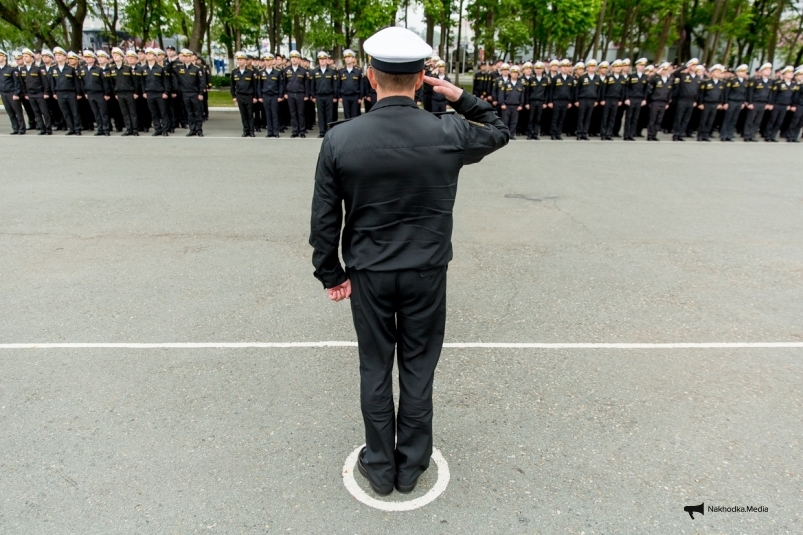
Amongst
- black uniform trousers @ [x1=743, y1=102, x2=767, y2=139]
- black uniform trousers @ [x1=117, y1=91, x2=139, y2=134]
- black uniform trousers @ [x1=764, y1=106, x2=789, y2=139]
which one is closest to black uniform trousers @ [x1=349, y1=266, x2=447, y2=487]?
black uniform trousers @ [x1=117, y1=91, x2=139, y2=134]

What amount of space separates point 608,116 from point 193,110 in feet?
36.2

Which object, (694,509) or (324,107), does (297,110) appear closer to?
(324,107)

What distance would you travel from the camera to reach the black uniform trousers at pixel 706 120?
50.8ft

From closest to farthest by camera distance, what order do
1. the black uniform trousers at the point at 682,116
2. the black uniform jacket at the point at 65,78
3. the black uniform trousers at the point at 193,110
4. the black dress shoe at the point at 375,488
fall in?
the black dress shoe at the point at 375,488 < the black uniform jacket at the point at 65,78 < the black uniform trousers at the point at 193,110 < the black uniform trousers at the point at 682,116

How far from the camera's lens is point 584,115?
1562cm

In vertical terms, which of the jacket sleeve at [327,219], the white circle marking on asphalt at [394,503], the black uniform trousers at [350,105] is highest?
Result: the jacket sleeve at [327,219]

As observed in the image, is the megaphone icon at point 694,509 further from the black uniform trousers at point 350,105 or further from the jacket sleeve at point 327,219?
the black uniform trousers at point 350,105

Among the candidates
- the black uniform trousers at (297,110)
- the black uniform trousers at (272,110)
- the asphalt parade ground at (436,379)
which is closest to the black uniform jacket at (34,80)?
the black uniform trousers at (272,110)

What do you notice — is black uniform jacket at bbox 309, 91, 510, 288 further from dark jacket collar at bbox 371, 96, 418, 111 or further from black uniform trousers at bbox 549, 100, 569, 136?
black uniform trousers at bbox 549, 100, 569, 136

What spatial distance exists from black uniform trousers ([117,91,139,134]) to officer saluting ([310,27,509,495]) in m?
14.1

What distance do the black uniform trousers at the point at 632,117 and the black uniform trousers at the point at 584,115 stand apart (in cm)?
97

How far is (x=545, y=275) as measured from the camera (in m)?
5.63

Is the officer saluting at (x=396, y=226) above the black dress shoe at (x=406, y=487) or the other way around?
above

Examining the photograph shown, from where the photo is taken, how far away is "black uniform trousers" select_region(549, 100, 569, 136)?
15.6 m
